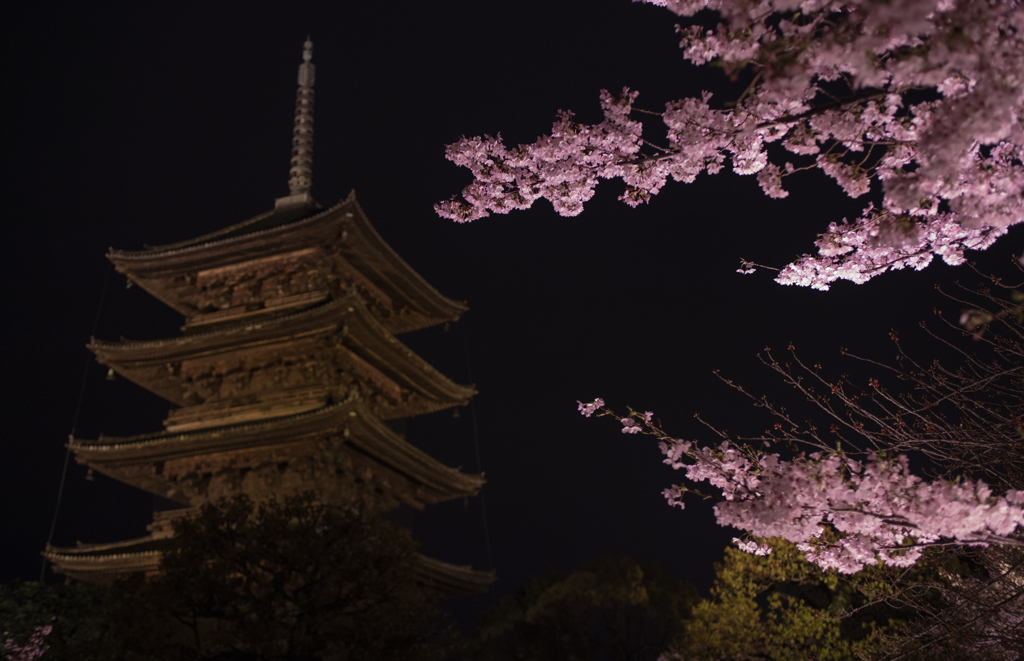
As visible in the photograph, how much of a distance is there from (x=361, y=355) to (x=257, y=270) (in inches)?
139

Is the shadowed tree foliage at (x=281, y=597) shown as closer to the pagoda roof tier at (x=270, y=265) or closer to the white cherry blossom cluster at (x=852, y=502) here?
the white cherry blossom cluster at (x=852, y=502)

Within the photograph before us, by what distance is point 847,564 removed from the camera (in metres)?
5.86

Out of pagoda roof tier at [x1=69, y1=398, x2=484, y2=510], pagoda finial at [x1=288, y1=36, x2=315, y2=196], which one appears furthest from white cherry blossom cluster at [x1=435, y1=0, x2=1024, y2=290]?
pagoda finial at [x1=288, y1=36, x2=315, y2=196]

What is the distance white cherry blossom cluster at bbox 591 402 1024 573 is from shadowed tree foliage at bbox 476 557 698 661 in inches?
912

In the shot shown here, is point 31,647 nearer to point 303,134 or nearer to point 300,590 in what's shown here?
point 300,590

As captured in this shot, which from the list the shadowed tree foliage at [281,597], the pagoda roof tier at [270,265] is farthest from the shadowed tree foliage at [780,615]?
the pagoda roof tier at [270,265]

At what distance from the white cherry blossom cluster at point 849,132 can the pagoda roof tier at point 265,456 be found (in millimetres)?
10433

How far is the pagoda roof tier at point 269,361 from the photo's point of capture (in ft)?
56.2

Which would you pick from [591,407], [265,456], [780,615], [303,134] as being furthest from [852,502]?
[303,134]

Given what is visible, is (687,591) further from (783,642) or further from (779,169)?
(779,169)

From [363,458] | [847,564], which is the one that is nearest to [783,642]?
[363,458]

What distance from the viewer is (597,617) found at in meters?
29.7

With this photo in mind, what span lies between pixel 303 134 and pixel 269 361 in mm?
8177

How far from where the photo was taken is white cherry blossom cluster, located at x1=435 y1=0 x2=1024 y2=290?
10.4ft
